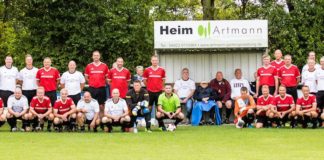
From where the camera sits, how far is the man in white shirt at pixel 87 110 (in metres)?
17.5

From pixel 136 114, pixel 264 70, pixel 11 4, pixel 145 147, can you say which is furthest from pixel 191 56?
pixel 11 4

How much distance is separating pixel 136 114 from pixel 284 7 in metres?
→ 16.4

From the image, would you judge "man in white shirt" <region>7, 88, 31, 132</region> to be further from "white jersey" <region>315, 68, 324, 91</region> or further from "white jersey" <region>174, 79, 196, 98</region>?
"white jersey" <region>315, 68, 324, 91</region>

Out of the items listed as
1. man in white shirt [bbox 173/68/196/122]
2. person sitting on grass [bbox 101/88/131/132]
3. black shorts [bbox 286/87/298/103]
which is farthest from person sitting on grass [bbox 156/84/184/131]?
black shorts [bbox 286/87/298/103]

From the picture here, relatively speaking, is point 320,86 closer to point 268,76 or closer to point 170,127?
point 268,76

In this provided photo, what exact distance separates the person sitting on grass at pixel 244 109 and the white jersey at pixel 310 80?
1.53 metres

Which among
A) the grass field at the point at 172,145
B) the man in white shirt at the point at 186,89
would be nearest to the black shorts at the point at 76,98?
the grass field at the point at 172,145

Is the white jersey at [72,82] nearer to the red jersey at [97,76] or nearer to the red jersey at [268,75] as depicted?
the red jersey at [97,76]

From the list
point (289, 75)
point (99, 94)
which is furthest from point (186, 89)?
point (289, 75)

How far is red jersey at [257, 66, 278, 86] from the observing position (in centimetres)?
1915

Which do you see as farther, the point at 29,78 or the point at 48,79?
the point at 29,78

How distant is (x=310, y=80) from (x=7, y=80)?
7973mm

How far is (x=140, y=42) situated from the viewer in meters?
34.8

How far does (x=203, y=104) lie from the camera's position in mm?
20266
